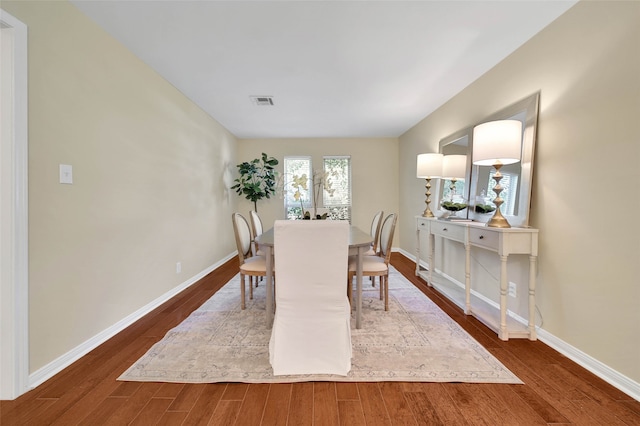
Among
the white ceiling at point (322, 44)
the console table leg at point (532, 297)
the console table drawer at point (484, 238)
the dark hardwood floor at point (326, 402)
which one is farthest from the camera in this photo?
the console table drawer at point (484, 238)

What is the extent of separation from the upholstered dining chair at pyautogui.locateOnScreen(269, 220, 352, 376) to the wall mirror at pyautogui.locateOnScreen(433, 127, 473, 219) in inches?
Answer: 84.2

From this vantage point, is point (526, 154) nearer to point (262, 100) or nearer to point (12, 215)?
point (262, 100)

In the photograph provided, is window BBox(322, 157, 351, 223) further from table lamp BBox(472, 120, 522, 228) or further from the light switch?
the light switch

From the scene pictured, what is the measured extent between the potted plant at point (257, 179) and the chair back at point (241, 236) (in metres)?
2.24

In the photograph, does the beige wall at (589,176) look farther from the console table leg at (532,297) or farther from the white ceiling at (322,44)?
the white ceiling at (322,44)

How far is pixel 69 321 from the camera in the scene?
173 cm

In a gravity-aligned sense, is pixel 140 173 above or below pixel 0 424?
above

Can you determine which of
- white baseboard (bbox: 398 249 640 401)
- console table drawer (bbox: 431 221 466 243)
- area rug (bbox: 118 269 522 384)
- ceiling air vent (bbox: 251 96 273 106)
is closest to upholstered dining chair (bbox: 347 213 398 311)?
area rug (bbox: 118 269 522 384)

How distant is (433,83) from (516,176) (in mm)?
1419

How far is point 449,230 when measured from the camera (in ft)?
9.10

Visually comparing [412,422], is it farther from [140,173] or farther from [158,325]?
[140,173]

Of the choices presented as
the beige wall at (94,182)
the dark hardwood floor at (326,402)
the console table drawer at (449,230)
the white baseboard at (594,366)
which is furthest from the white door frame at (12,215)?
the white baseboard at (594,366)

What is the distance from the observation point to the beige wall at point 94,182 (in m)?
1.56

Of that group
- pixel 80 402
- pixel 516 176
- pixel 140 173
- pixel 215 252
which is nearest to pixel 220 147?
pixel 215 252
